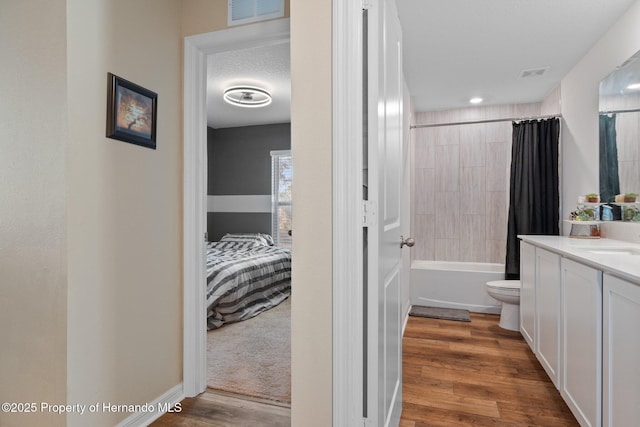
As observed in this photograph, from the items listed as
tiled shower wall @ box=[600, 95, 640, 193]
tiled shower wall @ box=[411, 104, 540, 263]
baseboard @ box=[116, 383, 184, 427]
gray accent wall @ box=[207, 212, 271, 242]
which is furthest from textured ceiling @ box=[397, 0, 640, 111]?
gray accent wall @ box=[207, 212, 271, 242]

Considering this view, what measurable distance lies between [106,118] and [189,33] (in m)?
0.79

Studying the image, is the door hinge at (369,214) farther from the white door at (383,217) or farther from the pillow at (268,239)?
the pillow at (268,239)

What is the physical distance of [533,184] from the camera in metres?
3.66

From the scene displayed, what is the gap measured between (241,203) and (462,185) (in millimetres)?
3421

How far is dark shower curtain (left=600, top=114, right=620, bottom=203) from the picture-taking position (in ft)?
7.90

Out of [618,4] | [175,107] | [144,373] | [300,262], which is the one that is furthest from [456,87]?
[144,373]

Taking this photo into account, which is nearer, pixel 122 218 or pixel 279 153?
pixel 122 218

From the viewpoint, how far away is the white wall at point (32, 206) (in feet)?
4.65

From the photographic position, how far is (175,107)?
200 centimetres

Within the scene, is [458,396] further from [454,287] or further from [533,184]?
[533,184]

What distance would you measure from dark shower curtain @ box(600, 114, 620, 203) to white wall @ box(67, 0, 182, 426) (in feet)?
9.59

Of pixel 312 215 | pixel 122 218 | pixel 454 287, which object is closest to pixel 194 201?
pixel 122 218

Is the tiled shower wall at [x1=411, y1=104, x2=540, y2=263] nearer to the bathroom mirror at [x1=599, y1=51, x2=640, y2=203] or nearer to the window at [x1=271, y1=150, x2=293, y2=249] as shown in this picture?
the bathroom mirror at [x1=599, y1=51, x2=640, y2=203]

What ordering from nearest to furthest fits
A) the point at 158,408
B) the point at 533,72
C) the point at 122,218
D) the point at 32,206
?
the point at 32,206 → the point at 122,218 → the point at 158,408 → the point at 533,72
